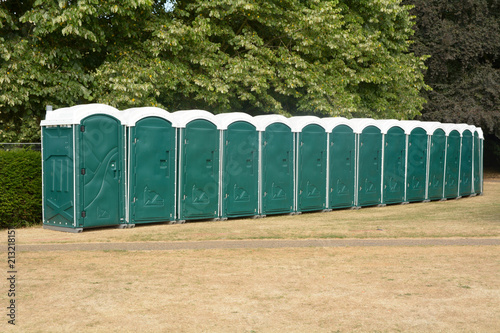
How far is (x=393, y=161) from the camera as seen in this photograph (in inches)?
664

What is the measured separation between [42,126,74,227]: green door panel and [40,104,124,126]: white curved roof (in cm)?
12

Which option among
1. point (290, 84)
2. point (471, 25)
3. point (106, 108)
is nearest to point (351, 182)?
point (290, 84)

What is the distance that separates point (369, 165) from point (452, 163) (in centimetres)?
423

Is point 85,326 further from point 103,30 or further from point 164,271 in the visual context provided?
point 103,30

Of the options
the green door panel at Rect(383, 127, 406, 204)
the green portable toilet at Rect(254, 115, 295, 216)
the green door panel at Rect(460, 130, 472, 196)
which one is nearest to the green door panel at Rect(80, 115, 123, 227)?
the green portable toilet at Rect(254, 115, 295, 216)

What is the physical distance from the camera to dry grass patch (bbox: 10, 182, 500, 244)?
421 inches

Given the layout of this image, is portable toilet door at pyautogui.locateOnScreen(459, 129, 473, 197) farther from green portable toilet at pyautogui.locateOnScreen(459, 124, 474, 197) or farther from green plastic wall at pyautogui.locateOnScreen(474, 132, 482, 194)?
green plastic wall at pyautogui.locateOnScreen(474, 132, 482, 194)

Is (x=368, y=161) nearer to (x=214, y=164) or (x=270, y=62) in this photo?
(x=214, y=164)

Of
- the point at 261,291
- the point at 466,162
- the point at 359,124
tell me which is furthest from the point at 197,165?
the point at 466,162

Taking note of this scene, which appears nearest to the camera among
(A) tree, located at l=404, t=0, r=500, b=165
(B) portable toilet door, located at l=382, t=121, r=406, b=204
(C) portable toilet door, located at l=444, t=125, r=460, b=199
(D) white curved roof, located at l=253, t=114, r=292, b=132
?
(D) white curved roof, located at l=253, t=114, r=292, b=132

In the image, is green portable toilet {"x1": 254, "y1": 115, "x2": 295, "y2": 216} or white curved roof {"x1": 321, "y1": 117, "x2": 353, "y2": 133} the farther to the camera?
white curved roof {"x1": 321, "y1": 117, "x2": 353, "y2": 133}

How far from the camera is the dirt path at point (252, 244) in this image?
945 cm

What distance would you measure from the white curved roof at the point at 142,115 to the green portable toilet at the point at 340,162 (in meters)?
4.19

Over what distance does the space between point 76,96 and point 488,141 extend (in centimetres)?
2413
